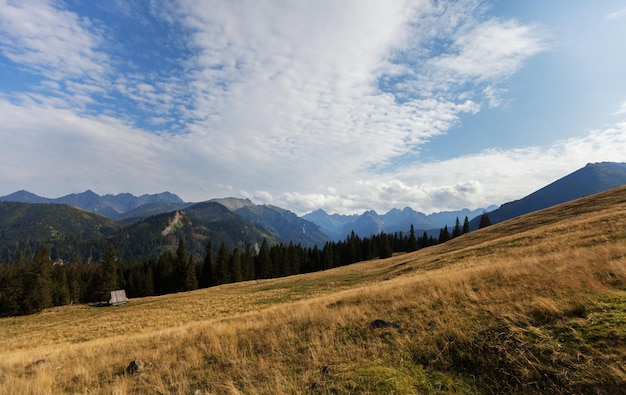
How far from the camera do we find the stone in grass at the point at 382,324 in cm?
864

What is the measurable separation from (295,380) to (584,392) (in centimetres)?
494

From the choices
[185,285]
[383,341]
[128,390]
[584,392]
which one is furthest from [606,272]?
[185,285]

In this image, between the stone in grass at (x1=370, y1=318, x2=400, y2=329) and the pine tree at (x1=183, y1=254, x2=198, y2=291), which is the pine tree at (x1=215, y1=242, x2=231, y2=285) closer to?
the pine tree at (x1=183, y1=254, x2=198, y2=291)

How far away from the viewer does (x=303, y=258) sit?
106875 millimetres

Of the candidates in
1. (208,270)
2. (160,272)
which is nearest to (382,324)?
(208,270)

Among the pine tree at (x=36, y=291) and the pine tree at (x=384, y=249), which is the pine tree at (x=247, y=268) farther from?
the pine tree at (x=384, y=249)

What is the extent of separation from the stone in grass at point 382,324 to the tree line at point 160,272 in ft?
256

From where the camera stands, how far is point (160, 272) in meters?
85.3

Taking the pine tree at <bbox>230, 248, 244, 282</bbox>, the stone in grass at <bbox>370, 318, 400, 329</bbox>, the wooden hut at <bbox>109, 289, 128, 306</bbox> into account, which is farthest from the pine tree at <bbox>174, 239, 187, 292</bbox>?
the stone in grass at <bbox>370, 318, 400, 329</bbox>

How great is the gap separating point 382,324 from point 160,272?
299ft

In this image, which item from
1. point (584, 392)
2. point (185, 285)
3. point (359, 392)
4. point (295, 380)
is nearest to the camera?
point (584, 392)

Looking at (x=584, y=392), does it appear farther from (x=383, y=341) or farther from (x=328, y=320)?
(x=328, y=320)

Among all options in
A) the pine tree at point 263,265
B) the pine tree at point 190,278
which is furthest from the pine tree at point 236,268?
the pine tree at point 190,278

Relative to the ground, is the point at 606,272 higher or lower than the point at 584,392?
higher
